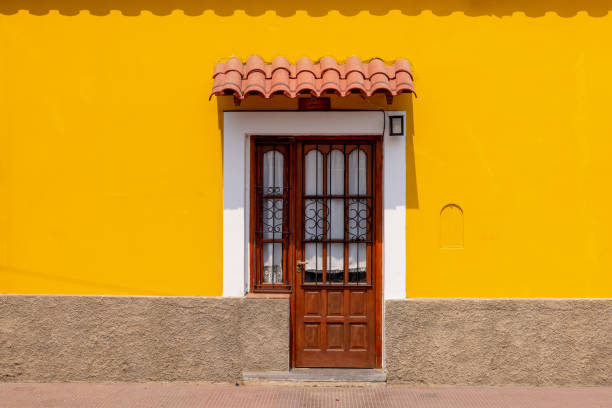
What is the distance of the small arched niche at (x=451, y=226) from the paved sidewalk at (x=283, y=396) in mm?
1396

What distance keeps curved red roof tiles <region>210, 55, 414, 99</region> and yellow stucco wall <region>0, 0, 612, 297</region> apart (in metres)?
0.36

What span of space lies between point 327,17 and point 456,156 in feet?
6.07

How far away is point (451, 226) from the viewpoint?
19.3ft

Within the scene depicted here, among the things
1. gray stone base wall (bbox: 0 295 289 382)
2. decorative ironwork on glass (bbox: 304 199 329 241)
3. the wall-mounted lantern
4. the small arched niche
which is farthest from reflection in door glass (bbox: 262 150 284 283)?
the small arched niche

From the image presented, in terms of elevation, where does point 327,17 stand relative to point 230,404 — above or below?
above

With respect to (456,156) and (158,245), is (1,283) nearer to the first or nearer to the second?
(158,245)

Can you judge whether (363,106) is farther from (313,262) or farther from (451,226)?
(313,262)

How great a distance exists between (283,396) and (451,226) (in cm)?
227

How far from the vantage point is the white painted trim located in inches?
230

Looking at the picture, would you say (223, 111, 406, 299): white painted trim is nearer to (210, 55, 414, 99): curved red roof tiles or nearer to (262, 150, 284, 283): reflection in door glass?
(262, 150, 284, 283): reflection in door glass

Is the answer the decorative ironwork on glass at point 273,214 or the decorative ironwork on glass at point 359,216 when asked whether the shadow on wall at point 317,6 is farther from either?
the decorative ironwork on glass at point 359,216

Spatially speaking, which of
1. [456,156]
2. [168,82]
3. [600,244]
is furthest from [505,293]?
[168,82]

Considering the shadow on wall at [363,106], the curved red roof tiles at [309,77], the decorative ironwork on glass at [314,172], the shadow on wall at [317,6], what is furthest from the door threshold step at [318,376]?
the shadow on wall at [317,6]

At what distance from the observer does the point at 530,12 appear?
586 cm
